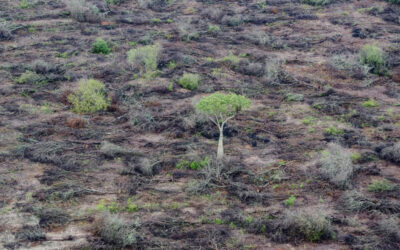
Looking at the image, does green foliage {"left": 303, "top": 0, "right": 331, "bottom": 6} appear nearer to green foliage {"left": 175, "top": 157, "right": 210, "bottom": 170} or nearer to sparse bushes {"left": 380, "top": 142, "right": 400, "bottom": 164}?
sparse bushes {"left": 380, "top": 142, "right": 400, "bottom": 164}

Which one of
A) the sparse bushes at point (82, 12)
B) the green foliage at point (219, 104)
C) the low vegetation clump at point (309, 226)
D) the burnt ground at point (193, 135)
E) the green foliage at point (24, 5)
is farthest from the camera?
the green foliage at point (24, 5)

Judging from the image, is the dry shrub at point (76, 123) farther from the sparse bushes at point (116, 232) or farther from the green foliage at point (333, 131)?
the green foliage at point (333, 131)

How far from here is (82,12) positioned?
26.3m

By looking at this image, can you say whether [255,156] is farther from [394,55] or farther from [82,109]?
[394,55]

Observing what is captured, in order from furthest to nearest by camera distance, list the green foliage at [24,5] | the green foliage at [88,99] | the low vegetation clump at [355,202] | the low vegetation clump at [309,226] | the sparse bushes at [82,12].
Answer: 1. the green foliage at [24,5]
2. the sparse bushes at [82,12]
3. the green foliage at [88,99]
4. the low vegetation clump at [355,202]
5. the low vegetation clump at [309,226]

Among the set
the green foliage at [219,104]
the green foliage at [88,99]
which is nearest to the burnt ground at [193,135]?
the green foliage at [88,99]

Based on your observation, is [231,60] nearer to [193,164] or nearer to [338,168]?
[193,164]

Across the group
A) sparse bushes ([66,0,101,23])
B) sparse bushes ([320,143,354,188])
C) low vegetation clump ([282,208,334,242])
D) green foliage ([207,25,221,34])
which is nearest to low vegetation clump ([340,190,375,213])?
sparse bushes ([320,143,354,188])

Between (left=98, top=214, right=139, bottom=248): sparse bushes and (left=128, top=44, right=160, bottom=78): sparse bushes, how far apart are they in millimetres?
11230

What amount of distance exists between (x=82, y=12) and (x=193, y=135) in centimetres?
1588

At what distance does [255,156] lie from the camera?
44.4 feet

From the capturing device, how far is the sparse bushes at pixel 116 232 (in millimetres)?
9352

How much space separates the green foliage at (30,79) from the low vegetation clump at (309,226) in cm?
1378

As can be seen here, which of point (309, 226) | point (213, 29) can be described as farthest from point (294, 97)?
point (213, 29)
